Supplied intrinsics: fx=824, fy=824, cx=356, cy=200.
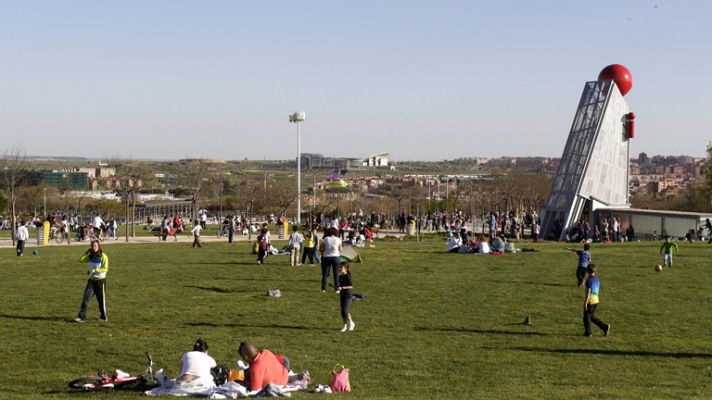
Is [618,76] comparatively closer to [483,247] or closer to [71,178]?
[483,247]

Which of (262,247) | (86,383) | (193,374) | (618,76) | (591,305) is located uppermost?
(618,76)

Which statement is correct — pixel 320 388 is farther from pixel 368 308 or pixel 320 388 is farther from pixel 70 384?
pixel 368 308

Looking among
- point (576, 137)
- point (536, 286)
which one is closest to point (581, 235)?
point (576, 137)

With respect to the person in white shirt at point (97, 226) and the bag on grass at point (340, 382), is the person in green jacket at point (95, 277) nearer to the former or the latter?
the bag on grass at point (340, 382)

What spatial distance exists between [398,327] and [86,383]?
24.7 ft

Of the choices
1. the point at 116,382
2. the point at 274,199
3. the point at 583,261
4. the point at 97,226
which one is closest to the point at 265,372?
the point at 116,382

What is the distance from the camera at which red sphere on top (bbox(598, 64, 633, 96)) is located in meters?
55.4

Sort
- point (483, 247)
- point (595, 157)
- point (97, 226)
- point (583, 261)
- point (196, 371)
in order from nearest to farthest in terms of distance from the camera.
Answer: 1. point (196, 371)
2. point (583, 261)
3. point (483, 247)
4. point (97, 226)
5. point (595, 157)

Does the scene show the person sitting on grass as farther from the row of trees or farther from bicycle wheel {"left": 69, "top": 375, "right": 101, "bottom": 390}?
the row of trees

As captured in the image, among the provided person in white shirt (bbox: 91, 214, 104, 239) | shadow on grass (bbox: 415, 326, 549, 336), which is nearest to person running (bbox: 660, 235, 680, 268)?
shadow on grass (bbox: 415, 326, 549, 336)

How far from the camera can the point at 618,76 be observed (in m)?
55.4

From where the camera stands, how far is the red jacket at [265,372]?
12289mm

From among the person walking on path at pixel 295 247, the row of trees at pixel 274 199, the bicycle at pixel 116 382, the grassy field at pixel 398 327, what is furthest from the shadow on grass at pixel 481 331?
the row of trees at pixel 274 199

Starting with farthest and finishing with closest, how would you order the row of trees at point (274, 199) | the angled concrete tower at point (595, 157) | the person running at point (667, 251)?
the row of trees at point (274, 199)
the angled concrete tower at point (595, 157)
the person running at point (667, 251)
